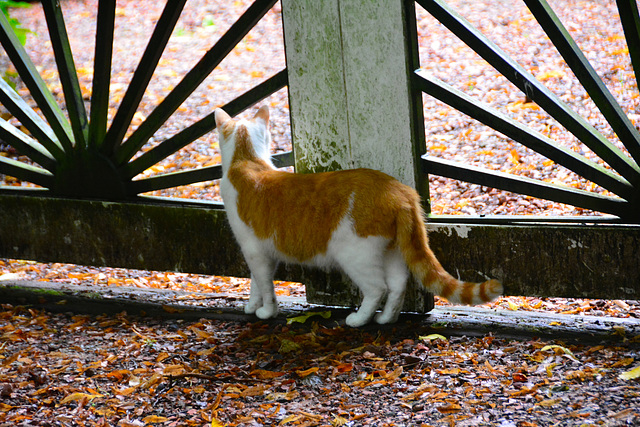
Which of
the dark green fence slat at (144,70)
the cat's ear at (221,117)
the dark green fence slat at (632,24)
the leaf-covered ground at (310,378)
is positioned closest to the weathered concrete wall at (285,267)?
the leaf-covered ground at (310,378)

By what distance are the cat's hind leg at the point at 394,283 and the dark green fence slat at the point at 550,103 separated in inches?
42.1

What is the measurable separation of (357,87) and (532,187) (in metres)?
1.07

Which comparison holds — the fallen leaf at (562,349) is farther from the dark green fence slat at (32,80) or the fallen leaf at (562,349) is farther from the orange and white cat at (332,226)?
the dark green fence slat at (32,80)

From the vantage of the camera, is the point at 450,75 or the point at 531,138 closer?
the point at 531,138

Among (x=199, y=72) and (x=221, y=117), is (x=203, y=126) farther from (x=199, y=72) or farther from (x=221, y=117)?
(x=199, y=72)

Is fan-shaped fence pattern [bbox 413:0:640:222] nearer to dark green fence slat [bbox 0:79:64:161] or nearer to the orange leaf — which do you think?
the orange leaf

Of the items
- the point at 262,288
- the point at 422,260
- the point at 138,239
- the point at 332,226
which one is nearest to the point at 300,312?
the point at 262,288

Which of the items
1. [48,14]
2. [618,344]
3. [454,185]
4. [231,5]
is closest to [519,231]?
[618,344]

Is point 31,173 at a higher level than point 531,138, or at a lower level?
higher

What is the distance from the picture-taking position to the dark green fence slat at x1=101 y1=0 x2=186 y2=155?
3977mm

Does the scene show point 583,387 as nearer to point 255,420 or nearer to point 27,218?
point 255,420

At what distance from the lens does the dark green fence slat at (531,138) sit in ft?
11.1

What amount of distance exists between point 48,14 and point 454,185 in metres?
3.44

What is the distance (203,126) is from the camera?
4125 mm
